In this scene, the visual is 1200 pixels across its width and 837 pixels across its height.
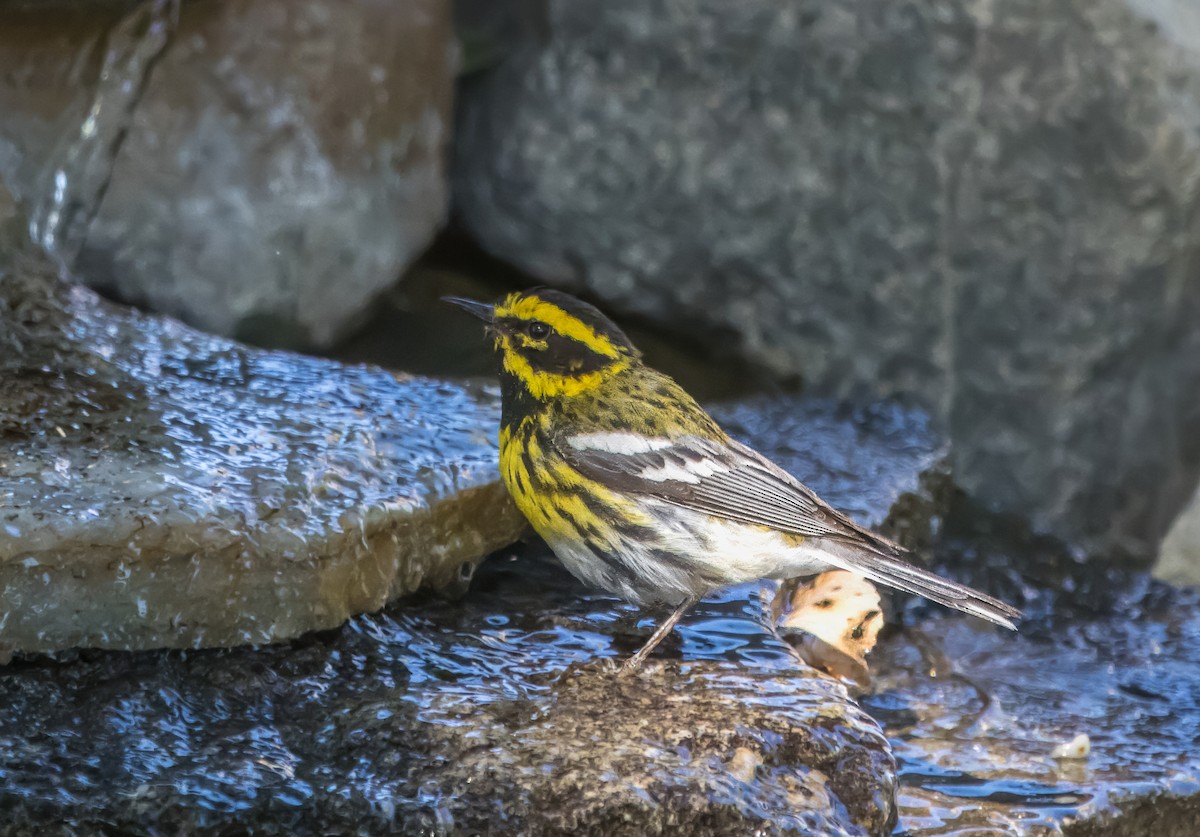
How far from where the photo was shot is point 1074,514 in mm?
6184

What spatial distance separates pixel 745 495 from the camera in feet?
12.9

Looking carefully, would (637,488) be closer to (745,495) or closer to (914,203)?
(745,495)

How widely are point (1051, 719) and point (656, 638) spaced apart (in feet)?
5.24

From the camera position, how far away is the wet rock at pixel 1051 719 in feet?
12.9

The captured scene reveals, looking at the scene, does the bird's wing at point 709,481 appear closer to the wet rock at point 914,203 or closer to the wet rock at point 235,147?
the wet rock at point 914,203

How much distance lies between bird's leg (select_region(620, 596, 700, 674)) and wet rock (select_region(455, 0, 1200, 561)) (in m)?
2.71

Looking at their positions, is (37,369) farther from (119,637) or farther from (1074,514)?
(1074,514)

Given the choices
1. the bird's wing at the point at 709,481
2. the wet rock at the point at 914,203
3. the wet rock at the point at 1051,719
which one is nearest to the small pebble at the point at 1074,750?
the wet rock at the point at 1051,719

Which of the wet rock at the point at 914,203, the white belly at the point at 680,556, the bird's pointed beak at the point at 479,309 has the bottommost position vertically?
the white belly at the point at 680,556

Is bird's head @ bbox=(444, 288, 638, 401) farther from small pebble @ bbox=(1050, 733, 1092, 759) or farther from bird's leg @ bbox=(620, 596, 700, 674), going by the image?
small pebble @ bbox=(1050, 733, 1092, 759)

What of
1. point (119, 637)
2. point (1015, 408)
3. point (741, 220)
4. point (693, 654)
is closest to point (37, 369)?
point (119, 637)

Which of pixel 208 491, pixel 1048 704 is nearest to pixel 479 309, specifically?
pixel 208 491

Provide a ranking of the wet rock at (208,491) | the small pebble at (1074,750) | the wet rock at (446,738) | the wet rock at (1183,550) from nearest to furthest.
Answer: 1. the wet rock at (446,738)
2. the wet rock at (208,491)
3. the small pebble at (1074,750)
4. the wet rock at (1183,550)

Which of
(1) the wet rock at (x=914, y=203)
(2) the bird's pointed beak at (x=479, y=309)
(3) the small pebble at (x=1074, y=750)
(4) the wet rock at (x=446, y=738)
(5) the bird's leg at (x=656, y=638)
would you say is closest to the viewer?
(4) the wet rock at (x=446, y=738)
